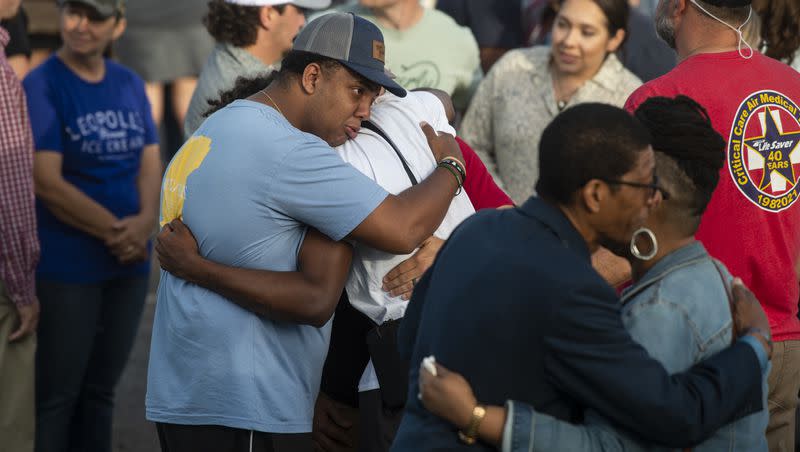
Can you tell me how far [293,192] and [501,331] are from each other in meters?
0.87

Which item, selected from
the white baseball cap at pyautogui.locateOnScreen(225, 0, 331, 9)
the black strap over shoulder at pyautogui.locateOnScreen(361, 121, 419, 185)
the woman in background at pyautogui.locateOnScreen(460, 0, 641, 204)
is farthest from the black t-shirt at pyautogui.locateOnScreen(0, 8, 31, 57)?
the black strap over shoulder at pyautogui.locateOnScreen(361, 121, 419, 185)

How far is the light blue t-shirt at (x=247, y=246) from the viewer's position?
306cm

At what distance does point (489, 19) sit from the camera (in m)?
6.42

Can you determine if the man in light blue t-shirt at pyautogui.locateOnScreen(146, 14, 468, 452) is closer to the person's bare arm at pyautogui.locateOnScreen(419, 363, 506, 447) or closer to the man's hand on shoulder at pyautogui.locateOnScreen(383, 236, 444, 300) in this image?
the man's hand on shoulder at pyautogui.locateOnScreen(383, 236, 444, 300)

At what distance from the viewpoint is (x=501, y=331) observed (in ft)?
7.99

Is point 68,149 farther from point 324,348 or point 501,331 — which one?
point 501,331

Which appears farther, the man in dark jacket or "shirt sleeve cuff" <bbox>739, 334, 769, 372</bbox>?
"shirt sleeve cuff" <bbox>739, 334, 769, 372</bbox>

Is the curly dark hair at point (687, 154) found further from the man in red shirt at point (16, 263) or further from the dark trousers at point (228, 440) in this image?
the man in red shirt at point (16, 263)

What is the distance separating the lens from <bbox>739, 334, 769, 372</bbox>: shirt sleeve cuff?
2525mm

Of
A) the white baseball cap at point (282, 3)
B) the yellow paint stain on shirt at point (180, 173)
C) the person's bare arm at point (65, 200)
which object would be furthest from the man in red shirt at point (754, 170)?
the person's bare arm at point (65, 200)

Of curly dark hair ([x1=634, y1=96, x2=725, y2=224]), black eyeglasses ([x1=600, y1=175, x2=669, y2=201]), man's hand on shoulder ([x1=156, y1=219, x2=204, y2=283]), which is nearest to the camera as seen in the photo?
black eyeglasses ([x1=600, y1=175, x2=669, y2=201])

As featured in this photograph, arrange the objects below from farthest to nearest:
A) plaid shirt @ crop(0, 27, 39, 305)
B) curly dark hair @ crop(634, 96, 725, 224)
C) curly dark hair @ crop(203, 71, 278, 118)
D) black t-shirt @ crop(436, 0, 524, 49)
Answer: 1. black t-shirt @ crop(436, 0, 524, 49)
2. plaid shirt @ crop(0, 27, 39, 305)
3. curly dark hair @ crop(203, 71, 278, 118)
4. curly dark hair @ crop(634, 96, 725, 224)

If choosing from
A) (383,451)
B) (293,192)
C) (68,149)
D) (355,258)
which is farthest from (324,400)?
(68,149)

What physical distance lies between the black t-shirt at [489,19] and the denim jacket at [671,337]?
3881 millimetres
